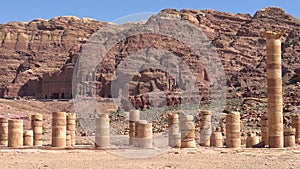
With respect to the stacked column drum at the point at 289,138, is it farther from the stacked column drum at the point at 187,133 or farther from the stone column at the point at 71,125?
the stone column at the point at 71,125

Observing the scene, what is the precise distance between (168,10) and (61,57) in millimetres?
25863

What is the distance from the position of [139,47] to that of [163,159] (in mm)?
80061

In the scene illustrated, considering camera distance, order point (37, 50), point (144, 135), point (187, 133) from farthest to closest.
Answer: point (37, 50)
point (144, 135)
point (187, 133)

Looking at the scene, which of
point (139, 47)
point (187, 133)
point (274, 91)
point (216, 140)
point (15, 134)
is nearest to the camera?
point (274, 91)

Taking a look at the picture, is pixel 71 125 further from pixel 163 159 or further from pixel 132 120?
pixel 163 159

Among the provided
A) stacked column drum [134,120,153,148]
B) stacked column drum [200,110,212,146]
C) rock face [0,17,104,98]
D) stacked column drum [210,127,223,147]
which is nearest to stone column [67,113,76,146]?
stacked column drum [134,120,153,148]

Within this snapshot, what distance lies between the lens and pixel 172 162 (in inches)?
645

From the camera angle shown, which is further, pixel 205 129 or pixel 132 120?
pixel 132 120

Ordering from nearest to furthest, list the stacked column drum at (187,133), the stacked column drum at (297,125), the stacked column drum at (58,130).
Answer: the stacked column drum at (187,133) → the stacked column drum at (58,130) → the stacked column drum at (297,125)

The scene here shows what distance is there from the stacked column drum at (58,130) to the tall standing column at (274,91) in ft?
27.0

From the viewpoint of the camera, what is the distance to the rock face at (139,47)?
81.6 m

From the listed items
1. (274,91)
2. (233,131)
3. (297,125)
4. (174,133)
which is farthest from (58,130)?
(297,125)

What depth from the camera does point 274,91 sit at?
20.6 metres

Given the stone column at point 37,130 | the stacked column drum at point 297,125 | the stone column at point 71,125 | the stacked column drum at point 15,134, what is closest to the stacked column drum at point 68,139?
the stone column at point 71,125
